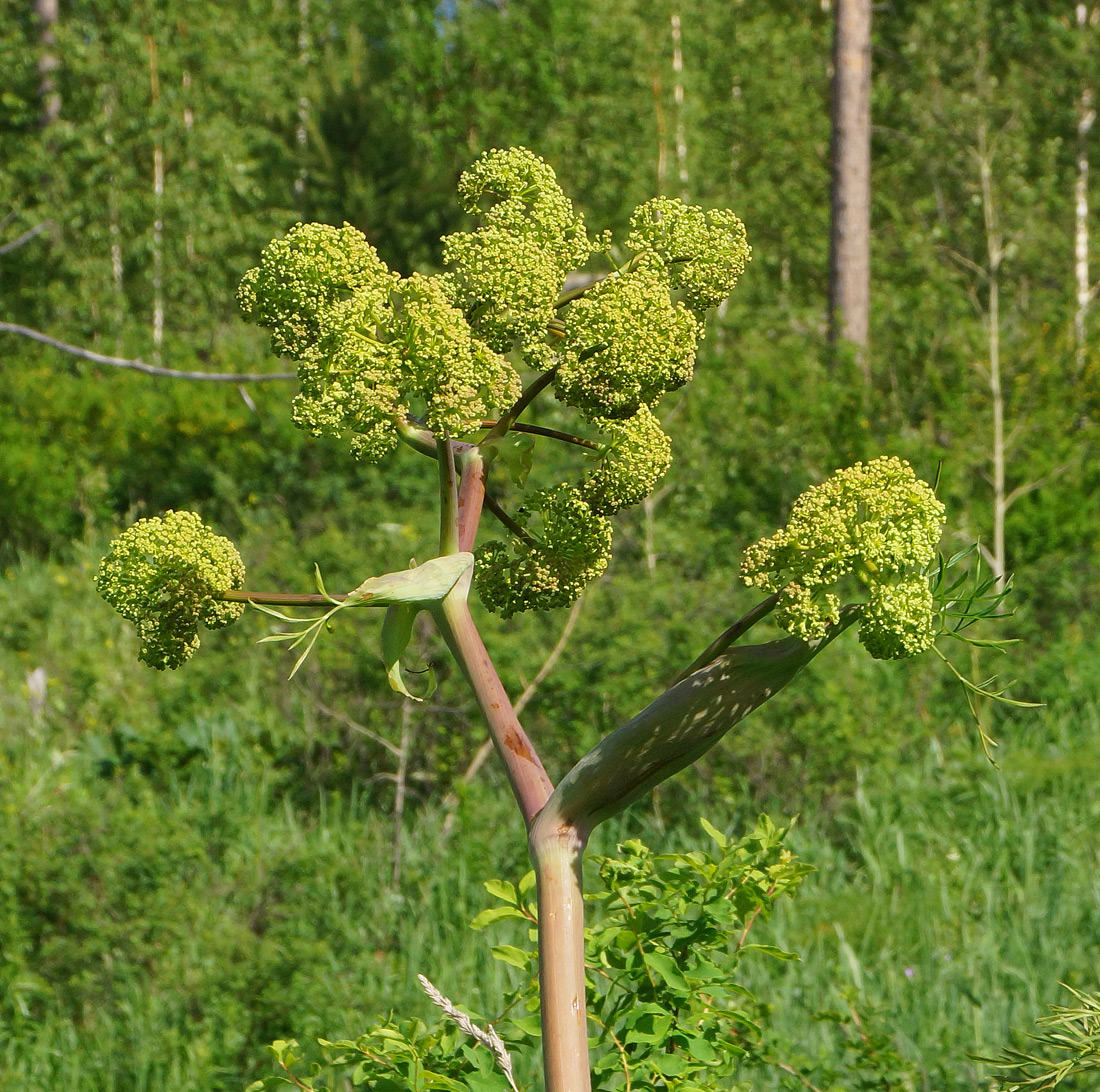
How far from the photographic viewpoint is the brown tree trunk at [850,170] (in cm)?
1115

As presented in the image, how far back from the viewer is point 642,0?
18.8 metres

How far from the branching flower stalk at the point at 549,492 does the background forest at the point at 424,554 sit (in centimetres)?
159

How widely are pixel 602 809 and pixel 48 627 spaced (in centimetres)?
750

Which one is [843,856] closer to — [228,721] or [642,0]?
[228,721]

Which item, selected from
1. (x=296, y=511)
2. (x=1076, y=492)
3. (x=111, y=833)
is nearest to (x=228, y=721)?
(x=111, y=833)

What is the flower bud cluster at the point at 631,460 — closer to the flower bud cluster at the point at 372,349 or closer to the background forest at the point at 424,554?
the flower bud cluster at the point at 372,349

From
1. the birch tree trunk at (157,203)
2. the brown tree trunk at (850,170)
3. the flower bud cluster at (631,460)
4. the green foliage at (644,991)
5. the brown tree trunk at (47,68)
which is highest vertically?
the brown tree trunk at (47,68)

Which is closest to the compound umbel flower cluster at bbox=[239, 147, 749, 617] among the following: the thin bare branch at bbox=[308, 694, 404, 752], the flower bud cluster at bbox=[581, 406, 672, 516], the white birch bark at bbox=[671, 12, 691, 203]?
the flower bud cluster at bbox=[581, 406, 672, 516]

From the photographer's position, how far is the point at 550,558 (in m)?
1.10

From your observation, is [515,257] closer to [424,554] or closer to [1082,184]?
[424,554]

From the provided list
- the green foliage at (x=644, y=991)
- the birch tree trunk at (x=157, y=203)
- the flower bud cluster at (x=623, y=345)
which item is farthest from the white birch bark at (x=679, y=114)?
the flower bud cluster at (x=623, y=345)

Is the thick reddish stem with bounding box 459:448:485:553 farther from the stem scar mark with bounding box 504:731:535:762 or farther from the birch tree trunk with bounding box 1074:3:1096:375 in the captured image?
the birch tree trunk with bounding box 1074:3:1096:375

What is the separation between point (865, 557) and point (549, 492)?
27 cm

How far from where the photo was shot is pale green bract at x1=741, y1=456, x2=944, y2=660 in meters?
0.97
